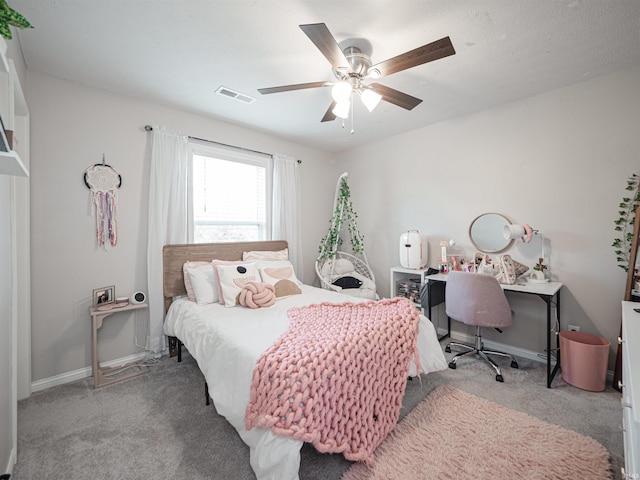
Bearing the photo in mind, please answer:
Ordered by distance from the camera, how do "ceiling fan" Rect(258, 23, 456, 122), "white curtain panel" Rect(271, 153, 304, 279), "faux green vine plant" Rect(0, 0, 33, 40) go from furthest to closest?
1. "white curtain panel" Rect(271, 153, 304, 279)
2. "ceiling fan" Rect(258, 23, 456, 122)
3. "faux green vine plant" Rect(0, 0, 33, 40)

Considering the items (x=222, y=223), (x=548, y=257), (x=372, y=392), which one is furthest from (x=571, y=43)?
(x=222, y=223)

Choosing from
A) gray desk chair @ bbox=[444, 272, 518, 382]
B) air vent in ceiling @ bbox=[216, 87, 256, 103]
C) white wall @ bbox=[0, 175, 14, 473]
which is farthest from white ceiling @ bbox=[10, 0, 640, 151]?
gray desk chair @ bbox=[444, 272, 518, 382]

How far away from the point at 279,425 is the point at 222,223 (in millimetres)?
2482

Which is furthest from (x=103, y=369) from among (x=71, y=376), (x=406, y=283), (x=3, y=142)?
(x=406, y=283)

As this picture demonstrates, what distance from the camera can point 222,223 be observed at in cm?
326

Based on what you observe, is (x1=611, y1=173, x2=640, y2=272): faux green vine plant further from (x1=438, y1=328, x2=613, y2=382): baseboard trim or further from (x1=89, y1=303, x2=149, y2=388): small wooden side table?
(x1=89, y1=303, x2=149, y2=388): small wooden side table

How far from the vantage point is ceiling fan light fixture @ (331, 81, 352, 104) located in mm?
1790

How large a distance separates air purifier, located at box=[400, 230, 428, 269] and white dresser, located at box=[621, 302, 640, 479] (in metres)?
1.68

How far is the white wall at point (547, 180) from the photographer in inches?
91.1

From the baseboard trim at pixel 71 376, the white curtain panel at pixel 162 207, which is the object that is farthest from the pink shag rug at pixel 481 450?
the baseboard trim at pixel 71 376

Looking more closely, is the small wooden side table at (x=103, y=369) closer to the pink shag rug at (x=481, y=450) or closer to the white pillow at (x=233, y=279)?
the white pillow at (x=233, y=279)

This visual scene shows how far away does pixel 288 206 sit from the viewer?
3.73m

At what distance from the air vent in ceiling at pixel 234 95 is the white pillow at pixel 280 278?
1642 mm

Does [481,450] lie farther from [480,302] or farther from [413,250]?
[413,250]
